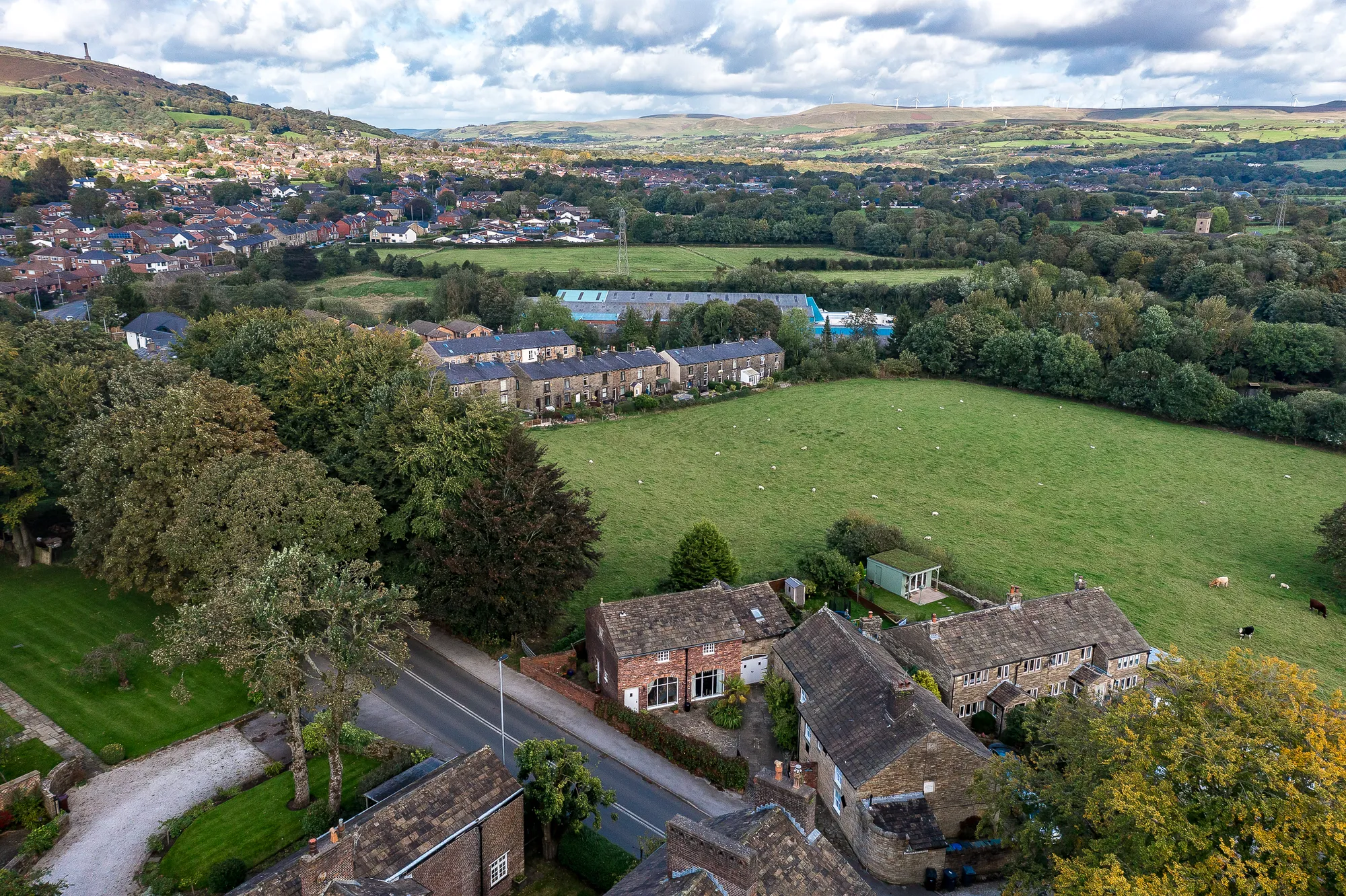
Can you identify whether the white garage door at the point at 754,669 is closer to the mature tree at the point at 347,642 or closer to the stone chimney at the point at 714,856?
the mature tree at the point at 347,642

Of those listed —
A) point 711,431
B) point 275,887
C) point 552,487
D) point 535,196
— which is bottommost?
point 711,431

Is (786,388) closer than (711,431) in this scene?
No

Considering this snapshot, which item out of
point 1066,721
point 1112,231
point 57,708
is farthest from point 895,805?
point 1112,231

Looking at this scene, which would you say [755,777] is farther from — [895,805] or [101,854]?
[101,854]

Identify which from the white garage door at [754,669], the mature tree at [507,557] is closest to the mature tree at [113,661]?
the mature tree at [507,557]

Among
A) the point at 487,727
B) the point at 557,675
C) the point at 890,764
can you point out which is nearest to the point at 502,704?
the point at 487,727

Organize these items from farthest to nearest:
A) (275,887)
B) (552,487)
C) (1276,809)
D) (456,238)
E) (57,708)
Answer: (456,238), (552,487), (57,708), (275,887), (1276,809)

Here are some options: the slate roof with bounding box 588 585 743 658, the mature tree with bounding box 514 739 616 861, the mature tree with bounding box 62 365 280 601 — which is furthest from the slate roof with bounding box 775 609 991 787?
the mature tree with bounding box 62 365 280 601
